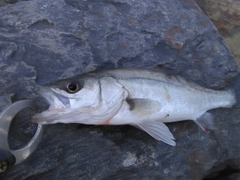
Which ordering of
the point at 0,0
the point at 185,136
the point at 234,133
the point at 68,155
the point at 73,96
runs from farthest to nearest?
the point at 0,0 < the point at 234,133 < the point at 185,136 < the point at 68,155 < the point at 73,96

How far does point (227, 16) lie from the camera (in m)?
5.57

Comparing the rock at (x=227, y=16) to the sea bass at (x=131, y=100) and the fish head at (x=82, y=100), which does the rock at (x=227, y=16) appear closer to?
the sea bass at (x=131, y=100)

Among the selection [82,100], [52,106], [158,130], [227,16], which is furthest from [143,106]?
[227,16]

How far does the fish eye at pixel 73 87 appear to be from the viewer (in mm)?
3111

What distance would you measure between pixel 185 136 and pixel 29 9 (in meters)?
1.87

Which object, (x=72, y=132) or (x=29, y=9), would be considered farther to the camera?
(x=29, y=9)

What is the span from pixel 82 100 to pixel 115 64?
2.63 ft

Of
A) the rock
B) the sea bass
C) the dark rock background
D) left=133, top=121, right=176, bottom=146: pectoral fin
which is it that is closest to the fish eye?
the sea bass

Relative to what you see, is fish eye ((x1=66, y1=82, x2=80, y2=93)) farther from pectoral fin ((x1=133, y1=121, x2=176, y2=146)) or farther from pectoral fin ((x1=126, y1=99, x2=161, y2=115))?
pectoral fin ((x1=133, y1=121, x2=176, y2=146))

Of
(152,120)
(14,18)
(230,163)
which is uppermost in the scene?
(14,18)

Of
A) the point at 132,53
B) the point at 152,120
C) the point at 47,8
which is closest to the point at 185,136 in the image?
the point at 152,120

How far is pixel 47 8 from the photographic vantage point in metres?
3.93

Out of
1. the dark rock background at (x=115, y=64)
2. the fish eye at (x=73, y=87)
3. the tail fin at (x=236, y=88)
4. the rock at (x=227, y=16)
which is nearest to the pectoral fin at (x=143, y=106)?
the dark rock background at (x=115, y=64)

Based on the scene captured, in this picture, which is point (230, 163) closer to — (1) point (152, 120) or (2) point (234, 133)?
(2) point (234, 133)
